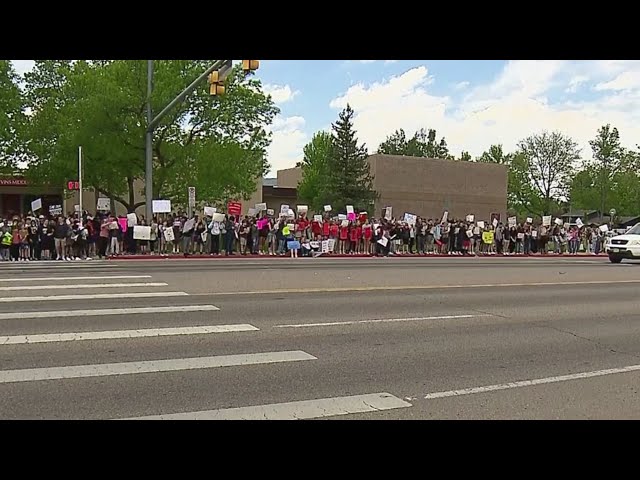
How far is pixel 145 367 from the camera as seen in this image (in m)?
6.91

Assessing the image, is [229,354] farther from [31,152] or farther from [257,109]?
[31,152]

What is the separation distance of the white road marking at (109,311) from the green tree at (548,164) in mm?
67724

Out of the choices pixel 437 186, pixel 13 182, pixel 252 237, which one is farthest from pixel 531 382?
pixel 437 186

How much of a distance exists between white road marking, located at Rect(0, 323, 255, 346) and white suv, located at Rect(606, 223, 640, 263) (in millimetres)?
21601

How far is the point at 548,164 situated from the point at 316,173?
1076 inches

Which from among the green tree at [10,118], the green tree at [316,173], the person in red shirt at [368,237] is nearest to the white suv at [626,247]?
the person in red shirt at [368,237]

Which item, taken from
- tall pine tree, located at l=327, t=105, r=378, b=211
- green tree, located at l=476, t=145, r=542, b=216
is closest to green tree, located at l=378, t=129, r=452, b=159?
green tree, located at l=476, t=145, r=542, b=216

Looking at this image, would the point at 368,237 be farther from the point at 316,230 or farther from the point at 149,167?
the point at 149,167

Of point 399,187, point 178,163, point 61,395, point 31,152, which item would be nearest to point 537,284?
point 61,395

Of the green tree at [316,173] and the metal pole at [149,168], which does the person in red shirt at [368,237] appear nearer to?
the metal pole at [149,168]

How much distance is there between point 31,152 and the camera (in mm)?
34562

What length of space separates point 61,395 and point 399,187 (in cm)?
5183

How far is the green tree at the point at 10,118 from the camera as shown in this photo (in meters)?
34.9
